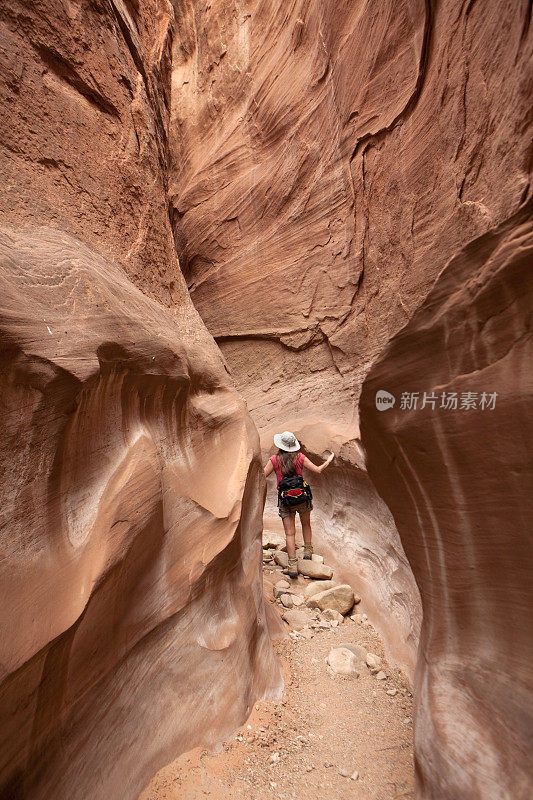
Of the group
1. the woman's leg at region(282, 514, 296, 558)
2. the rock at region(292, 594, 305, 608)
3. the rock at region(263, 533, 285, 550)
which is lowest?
the rock at region(292, 594, 305, 608)

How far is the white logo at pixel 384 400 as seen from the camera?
1754 mm

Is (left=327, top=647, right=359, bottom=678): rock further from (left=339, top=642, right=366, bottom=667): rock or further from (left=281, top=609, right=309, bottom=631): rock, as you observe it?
(left=281, top=609, right=309, bottom=631): rock

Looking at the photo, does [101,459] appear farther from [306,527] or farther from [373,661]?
[306,527]

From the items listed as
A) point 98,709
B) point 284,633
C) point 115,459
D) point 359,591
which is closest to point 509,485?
point 115,459

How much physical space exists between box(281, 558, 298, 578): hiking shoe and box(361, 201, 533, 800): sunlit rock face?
260 centimetres

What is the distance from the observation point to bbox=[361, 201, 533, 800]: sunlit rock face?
52.2 inches

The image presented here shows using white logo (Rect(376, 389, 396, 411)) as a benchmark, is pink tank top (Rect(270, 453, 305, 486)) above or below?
below

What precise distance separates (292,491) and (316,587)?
95cm

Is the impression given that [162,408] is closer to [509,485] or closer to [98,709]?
[98,709]

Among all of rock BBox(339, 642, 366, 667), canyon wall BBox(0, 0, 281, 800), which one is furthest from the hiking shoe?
canyon wall BBox(0, 0, 281, 800)

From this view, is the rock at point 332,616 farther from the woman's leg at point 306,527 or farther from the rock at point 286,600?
the woman's leg at point 306,527

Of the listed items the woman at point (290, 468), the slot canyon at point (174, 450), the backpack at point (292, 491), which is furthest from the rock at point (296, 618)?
the backpack at point (292, 491)

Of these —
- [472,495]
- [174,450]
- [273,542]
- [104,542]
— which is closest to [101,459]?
[104,542]

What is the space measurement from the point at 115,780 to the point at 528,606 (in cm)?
170
